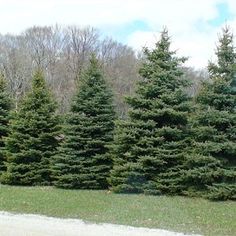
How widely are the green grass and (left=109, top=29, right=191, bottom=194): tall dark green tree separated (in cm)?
81

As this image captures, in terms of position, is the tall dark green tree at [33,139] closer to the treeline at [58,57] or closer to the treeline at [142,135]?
the treeline at [142,135]

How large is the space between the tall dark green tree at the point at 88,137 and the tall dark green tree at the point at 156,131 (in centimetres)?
157

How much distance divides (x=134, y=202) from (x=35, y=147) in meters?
7.34

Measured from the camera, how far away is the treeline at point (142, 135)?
51.7 feet

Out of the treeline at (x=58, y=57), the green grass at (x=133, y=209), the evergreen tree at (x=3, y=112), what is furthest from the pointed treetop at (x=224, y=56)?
the treeline at (x=58, y=57)

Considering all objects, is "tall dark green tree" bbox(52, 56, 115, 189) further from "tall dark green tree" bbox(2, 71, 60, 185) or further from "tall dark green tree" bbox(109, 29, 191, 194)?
"tall dark green tree" bbox(109, 29, 191, 194)

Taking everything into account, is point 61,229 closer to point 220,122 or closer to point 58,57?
point 220,122

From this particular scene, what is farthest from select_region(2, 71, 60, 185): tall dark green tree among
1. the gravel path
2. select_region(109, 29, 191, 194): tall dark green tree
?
the gravel path

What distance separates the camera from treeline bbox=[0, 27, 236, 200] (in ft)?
51.7

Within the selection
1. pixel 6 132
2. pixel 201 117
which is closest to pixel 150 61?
pixel 201 117

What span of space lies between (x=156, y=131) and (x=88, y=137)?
3.50 m

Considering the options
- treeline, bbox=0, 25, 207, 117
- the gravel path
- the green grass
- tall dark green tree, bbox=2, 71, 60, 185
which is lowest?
the gravel path

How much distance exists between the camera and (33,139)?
2055 centimetres

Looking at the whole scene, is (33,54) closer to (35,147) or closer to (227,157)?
(35,147)
